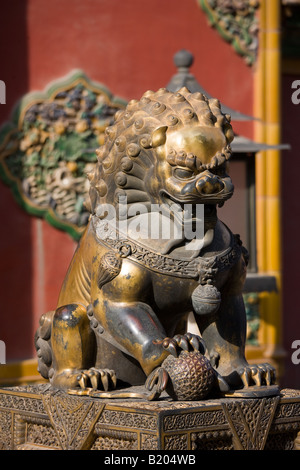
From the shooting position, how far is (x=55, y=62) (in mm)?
6418

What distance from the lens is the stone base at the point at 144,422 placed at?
2.78m

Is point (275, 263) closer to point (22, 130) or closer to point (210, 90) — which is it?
point (210, 90)

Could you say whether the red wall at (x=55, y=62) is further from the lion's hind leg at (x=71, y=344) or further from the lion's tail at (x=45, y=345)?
the lion's hind leg at (x=71, y=344)

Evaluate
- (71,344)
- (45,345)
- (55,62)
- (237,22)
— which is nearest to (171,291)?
A: (71,344)

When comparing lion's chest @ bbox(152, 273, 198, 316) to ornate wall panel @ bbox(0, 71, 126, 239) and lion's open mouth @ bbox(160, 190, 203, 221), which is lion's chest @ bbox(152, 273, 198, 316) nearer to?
lion's open mouth @ bbox(160, 190, 203, 221)

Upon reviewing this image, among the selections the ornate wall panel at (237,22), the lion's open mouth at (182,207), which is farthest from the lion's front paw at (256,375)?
Answer: the ornate wall panel at (237,22)

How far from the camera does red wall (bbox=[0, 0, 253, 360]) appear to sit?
6.27 metres

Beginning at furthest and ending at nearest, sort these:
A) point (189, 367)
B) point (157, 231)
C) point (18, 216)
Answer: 1. point (18, 216)
2. point (157, 231)
3. point (189, 367)

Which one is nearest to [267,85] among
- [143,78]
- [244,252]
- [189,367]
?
[143,78]

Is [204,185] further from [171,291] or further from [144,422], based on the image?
[144,422]

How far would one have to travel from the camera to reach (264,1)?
714 centimetres

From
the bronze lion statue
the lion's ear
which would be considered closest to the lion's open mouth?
the bronze lion statue

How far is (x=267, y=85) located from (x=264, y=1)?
0.58 metres

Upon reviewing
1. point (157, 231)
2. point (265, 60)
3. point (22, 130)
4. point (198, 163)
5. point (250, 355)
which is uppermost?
point (265, 60)
